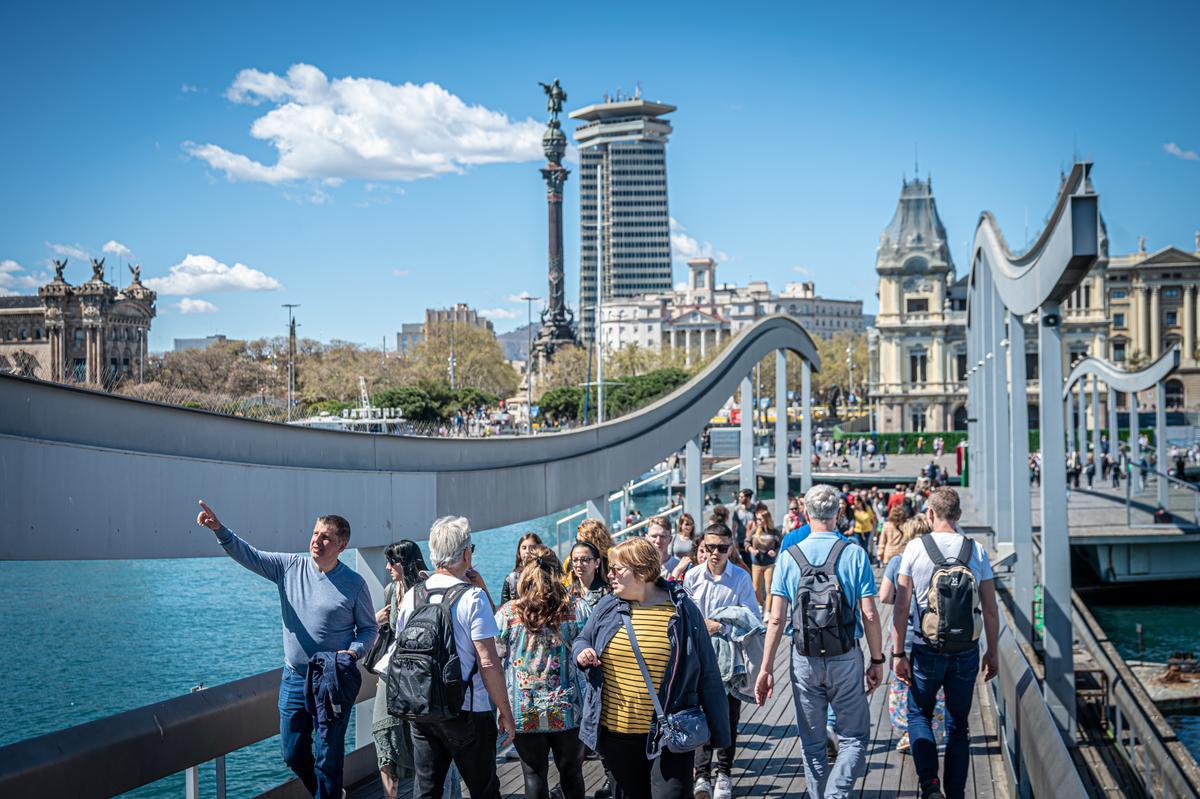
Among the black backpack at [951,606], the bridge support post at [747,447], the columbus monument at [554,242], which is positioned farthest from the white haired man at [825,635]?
the columbus monument at [554,242]

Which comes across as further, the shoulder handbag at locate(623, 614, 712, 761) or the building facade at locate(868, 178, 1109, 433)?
the building facade at locate(868, 178, 1109, 433)

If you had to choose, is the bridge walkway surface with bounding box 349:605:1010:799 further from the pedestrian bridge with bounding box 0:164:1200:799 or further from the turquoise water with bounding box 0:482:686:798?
the turquoise water with bounding box 0:482:686:798

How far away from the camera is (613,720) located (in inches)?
196

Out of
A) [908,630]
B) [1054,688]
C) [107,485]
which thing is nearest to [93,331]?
[107,485]

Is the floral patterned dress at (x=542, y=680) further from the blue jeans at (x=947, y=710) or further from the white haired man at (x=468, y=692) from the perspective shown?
the blue jeans at (x=947, y=710)

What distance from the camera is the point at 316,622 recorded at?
5.41m

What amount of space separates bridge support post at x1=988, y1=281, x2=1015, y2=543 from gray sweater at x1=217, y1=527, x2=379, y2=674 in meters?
14.0

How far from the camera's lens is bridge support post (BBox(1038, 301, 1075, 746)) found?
36.4ft

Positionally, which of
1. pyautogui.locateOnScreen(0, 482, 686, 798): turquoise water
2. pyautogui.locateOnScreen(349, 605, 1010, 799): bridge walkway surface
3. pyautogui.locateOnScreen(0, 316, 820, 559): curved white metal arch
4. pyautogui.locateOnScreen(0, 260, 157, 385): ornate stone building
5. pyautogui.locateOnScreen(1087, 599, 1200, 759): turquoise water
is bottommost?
pyautogui.locateOnScreen(1087, 599, 1200, 759): turquoise water

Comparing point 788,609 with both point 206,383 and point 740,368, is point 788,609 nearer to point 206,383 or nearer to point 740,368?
point 206,383

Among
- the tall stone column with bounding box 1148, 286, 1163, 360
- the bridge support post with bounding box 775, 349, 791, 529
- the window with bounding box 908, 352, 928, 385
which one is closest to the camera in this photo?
the bridge support post with bounding box 775, 349, 791, 529

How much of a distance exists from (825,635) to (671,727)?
1289 millimetres

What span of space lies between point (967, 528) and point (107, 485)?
19.6 metres

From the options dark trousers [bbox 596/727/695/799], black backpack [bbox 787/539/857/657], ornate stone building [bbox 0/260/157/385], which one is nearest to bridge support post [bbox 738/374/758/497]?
ornate stone building [bbox 0/260/157/385]
